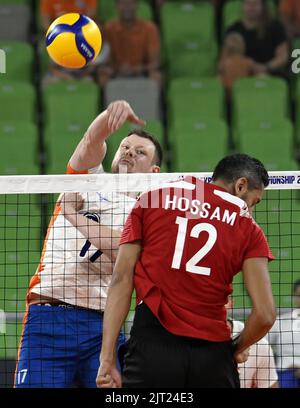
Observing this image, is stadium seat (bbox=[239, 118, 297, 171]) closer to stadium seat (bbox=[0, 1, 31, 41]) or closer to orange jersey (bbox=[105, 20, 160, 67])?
orange jersey (bbox=[105, 20, 160, 67])

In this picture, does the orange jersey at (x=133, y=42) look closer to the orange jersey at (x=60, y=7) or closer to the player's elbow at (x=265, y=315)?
the orange jersey at (x=60, y=7)

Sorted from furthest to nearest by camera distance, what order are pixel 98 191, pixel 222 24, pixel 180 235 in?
pixel 222 24 < pixel 98 191 < pixel 180 235

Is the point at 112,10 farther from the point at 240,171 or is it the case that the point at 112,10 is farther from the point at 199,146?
the point at 240,171

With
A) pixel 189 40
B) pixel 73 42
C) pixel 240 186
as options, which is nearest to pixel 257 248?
pixel 240 186

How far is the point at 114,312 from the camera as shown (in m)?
5.36

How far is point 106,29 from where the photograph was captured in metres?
12.6

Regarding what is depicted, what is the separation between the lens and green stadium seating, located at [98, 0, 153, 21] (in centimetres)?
1321

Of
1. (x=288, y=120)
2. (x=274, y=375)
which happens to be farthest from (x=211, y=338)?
(x=288, y=120)

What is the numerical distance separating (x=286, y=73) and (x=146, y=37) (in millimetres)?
1963

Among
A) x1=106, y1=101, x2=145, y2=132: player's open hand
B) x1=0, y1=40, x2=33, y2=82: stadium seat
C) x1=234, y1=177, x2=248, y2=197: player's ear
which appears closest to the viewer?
x1=234, y1=177, x2=248, y2=197: player's ear

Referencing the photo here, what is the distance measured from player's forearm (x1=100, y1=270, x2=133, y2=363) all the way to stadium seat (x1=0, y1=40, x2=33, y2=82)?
25.6 feet

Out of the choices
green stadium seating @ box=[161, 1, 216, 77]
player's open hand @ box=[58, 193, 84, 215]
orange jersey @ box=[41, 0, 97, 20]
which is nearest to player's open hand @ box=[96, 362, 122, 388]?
player's open hand @ box=[58, 193, 84, 215]

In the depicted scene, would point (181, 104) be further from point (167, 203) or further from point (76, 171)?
point (167, 203)

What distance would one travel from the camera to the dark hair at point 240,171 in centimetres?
564
